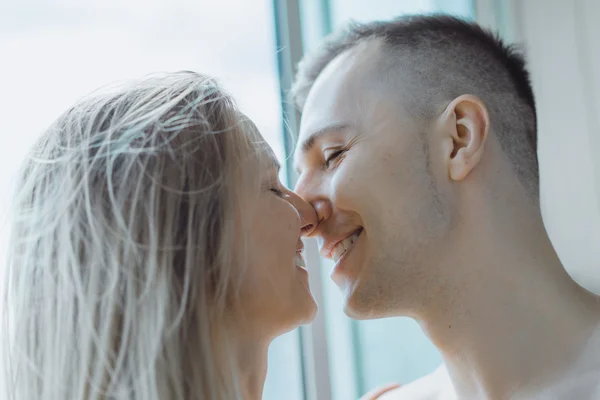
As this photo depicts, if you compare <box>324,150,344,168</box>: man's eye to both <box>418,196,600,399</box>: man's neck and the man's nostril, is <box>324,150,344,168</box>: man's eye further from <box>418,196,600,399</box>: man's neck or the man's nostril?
<box>418,196,600,399</box>: man's neck

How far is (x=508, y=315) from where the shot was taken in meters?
1.28

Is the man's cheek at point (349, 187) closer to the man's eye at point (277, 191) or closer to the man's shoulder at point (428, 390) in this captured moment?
the man's eye at point (277, 191)

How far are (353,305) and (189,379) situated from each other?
463 mm

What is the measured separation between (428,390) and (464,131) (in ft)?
1.80

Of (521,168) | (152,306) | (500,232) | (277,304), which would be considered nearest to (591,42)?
(521,168)

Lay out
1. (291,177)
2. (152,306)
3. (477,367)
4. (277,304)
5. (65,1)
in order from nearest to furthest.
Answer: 1. (152,306)
2. (277,304)
3. (477,367)
4. (65,1)
5. (291,177)

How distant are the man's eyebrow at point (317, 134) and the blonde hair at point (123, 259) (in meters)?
0.37

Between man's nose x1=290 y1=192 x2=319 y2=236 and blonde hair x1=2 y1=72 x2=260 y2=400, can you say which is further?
man's nose x1=290 y1=192 x2=319 y2=236

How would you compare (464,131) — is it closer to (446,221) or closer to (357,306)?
(446,221)

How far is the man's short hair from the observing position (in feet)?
4.50

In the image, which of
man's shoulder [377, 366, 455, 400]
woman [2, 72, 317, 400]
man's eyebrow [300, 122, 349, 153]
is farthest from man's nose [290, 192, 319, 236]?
man's shoulder [377, 366, 455, 400]

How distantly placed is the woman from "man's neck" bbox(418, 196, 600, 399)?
0.45m

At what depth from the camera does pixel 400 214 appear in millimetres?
1306

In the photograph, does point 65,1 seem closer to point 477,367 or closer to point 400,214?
point 400,214
